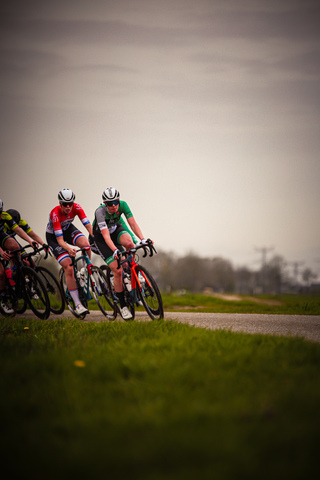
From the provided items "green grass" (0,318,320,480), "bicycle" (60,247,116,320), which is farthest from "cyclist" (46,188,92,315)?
"green grass" (0,318,320,480)

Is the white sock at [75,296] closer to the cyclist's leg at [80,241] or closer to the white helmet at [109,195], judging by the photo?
the cyclist's leg at [80,241]

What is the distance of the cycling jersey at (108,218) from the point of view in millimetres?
7617

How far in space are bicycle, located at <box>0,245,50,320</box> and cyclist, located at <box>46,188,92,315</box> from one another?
0.67m

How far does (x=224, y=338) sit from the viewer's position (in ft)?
15.6

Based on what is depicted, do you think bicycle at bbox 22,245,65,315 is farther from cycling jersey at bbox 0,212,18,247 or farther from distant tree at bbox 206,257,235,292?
distant tree at bbox 206,257,235,292

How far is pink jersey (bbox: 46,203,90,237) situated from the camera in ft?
26.2

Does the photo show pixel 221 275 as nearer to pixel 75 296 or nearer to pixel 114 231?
pixel 75 296

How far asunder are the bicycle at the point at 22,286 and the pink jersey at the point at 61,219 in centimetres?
107

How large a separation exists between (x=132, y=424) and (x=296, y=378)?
147cm

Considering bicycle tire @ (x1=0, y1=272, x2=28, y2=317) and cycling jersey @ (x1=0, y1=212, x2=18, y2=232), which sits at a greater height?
cycling jersey @ (x1=0, y1=212, x2=18, y2=232)

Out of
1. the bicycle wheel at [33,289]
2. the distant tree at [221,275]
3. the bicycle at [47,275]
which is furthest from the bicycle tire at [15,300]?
the distant tree at [221,275]

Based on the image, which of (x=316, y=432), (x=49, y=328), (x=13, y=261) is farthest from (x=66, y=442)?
(x=13, y=261)

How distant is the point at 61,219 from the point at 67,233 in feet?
1.50

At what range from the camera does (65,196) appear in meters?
7.86
